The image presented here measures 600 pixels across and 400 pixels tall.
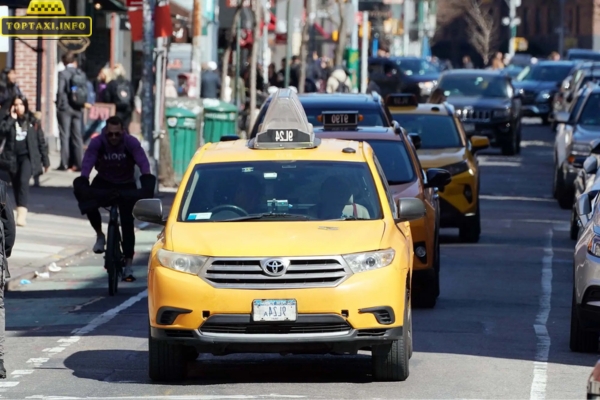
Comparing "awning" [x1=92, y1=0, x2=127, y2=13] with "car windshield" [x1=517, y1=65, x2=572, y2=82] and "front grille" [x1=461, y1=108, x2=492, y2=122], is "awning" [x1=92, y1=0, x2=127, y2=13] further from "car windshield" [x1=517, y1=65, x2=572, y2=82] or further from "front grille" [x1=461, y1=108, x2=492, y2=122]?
"car windshield" [x1=517, y1=65, x2=572, y2=82]

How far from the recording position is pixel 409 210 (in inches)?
405

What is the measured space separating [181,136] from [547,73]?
79.1 feet

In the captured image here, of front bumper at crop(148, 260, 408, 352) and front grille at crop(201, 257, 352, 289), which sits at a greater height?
front grille at crop(201, 257, 352, 289)

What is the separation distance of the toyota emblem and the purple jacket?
584 cm

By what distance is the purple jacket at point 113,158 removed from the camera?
1497cm

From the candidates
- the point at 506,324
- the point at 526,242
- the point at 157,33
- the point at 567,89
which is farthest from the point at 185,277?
the point at 567,89

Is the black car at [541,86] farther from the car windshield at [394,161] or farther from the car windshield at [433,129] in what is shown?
the car windshield at [394,161]

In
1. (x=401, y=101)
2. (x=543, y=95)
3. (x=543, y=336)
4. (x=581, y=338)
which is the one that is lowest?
(x=543, y=336)

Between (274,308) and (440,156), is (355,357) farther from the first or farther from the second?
(440,156)

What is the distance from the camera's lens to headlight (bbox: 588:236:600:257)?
419 inches

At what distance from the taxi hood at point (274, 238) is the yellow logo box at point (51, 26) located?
39.2 ft

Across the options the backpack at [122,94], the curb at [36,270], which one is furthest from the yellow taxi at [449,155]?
the backpack at [122,94]

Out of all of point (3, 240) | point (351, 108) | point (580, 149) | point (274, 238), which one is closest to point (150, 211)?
point (3, 240)

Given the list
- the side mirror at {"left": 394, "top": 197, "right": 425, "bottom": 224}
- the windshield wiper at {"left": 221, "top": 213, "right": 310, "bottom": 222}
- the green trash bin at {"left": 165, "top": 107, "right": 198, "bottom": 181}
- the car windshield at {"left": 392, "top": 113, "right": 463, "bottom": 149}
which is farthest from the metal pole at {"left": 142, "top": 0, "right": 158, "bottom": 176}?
the windshield wiper at {"left": 221, "top": 213, "right": 310, "bottom": 222}
